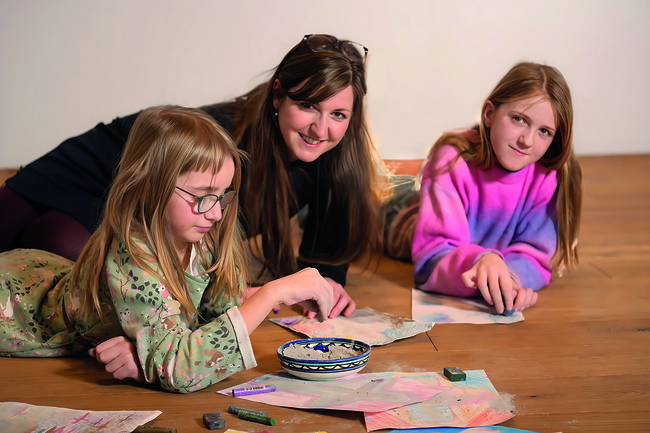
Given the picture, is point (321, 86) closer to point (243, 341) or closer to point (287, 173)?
point (287, 173)

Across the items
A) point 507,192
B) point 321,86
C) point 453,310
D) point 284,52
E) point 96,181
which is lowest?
point 453,310

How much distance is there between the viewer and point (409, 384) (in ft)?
3.34

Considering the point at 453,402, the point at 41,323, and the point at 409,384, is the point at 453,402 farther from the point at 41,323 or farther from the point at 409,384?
the point at 41,323

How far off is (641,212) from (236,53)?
7.63ft

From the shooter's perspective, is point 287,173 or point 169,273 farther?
point 287,173

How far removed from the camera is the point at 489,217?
65.3 inches

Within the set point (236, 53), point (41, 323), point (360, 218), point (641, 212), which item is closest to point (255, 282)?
point (360, 218)

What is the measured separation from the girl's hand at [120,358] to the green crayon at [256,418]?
225mm

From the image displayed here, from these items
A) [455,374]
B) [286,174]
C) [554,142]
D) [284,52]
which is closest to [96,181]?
[286,174]

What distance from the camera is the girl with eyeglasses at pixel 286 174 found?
4.54 feet

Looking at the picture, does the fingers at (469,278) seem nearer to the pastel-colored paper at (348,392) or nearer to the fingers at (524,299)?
the fingers at (524,299)

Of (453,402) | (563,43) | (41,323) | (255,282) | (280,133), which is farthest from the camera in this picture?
(563,43)

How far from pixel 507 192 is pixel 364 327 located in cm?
59

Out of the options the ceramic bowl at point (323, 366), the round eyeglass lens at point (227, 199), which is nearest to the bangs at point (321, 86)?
the round eyeglass lens at point (227, 199)
